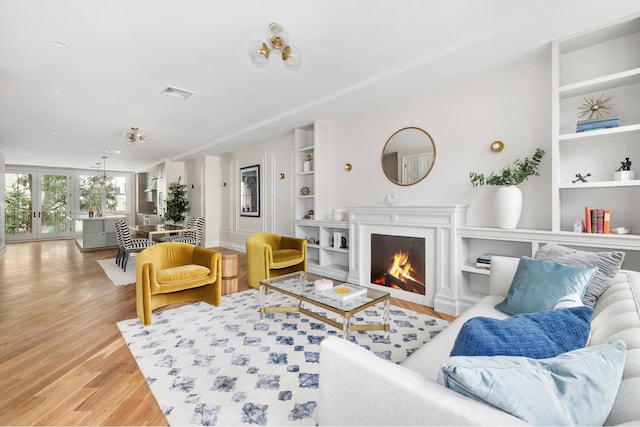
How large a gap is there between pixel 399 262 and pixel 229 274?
2206 millimetres

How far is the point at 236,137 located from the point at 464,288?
4887 millimetres

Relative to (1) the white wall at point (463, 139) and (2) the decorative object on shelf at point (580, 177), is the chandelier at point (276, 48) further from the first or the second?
(2) the decorative object on shelf at point (580, 177)

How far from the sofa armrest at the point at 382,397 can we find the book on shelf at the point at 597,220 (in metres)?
2.55

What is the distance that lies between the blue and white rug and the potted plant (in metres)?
1.22

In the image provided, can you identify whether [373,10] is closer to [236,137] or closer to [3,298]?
[236,137]

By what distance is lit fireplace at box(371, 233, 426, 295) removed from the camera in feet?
11.7

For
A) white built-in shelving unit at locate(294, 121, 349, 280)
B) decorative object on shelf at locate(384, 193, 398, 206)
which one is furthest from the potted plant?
white built-in shelving unit at locate(294, 121, 349, 280)

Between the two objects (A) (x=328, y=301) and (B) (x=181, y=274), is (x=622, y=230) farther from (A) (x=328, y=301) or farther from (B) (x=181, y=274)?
(B) (x=181, y=274)

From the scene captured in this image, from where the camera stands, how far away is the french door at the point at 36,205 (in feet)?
30.2

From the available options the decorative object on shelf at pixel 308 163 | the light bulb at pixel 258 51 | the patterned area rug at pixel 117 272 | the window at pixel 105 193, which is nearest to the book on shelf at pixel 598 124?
the light bulb at pixel 258 51

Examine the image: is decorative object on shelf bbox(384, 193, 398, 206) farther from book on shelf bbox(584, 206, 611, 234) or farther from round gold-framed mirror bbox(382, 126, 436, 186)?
book on shelf bbox(584, 206, 611, 234)

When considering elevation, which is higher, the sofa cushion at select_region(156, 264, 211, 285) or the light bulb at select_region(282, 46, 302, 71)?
the light bulb at select_region(282, 46, 302, 71)

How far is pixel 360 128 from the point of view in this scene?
14.7 feet

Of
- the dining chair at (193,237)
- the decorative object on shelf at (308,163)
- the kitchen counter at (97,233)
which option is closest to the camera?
the decorative object on shelf at (308,163)
